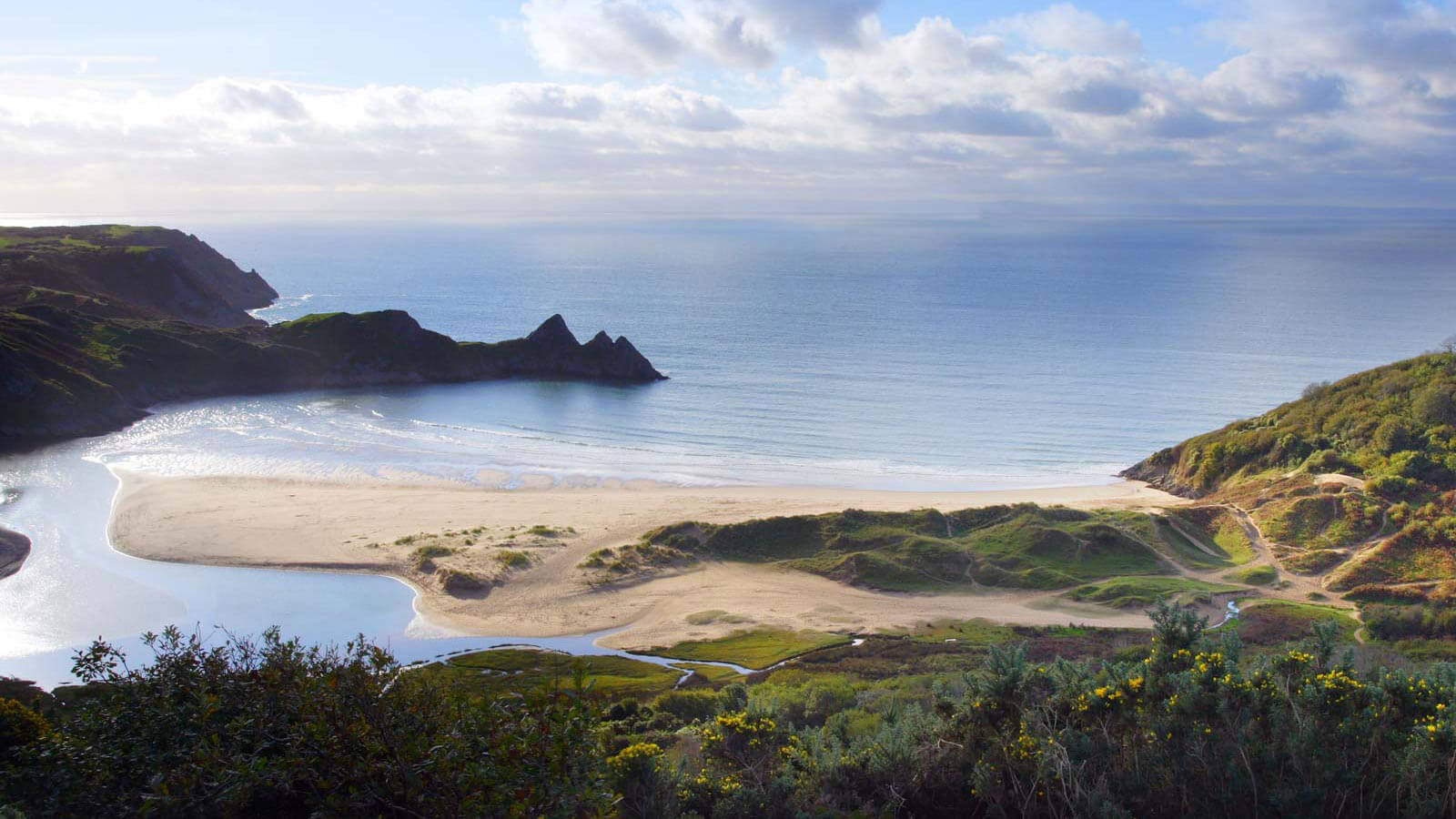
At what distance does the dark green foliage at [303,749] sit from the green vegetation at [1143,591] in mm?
32721

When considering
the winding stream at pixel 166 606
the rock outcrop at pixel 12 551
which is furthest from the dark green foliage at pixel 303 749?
the rock outcrop at pixel 12 551

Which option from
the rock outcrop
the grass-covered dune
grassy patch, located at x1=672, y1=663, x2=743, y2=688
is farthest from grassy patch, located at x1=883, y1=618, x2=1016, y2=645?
the rock outcrop

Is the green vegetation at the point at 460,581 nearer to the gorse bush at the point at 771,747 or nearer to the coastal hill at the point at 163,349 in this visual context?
the gorse bush at the point at 771,747

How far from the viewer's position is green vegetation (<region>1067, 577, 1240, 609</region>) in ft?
129

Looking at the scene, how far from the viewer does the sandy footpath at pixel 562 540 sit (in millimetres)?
40344

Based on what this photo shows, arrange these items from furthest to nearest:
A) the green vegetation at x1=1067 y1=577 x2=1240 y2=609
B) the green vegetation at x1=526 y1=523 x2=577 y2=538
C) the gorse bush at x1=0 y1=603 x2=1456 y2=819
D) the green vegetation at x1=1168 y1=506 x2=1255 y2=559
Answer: the green vegetation at x1=526 y1=523 x2=577 y2=538 < the green vegetation at x1=1168 y1=506 x2=1255 y2=559 < the green vegetation at x1=1067 y1=577 x2=1240 y2=609 < the gorse bush at x1=0 y1=603 x2=1456 y2=819

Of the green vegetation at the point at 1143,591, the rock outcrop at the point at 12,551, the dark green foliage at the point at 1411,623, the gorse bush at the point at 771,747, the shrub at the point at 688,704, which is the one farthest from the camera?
the rock outcrop at the point at 12,551

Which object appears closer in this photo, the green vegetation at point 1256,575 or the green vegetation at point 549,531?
the green vegetation at point 1256,575

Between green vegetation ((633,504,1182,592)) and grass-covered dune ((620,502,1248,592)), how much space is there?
5 centimetres

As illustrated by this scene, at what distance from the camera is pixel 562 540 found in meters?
48.9

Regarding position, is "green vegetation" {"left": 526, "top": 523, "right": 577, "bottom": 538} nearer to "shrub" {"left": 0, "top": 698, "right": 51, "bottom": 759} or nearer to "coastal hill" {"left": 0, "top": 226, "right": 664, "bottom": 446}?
"shrub" {"left": 0, "top": 698, "right": 51, "bottom": 759}

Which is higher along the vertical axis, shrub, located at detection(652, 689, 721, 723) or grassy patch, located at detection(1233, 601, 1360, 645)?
grassy patch, located at detection(1233, 601, 1360, 645)

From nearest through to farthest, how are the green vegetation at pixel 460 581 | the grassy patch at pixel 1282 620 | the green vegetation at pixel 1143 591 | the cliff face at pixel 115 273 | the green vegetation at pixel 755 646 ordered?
the grassy patch at pixel 1282 620 < the green vegetation at pixel 755 646 < the green vegetation at pixel 1143 591 < the green vegetation at pixel 460 581 < the cliff face at pixel 115 273

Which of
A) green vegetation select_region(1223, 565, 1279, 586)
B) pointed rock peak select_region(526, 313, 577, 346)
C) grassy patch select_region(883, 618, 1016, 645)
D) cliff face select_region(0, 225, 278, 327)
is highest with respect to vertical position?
cliff face select_region(0, 225, 278, 327)
